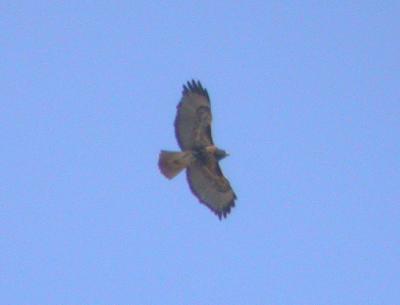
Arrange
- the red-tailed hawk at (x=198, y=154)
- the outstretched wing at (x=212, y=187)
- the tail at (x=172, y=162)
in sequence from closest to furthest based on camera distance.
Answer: the tail at (x=172, y=162) < the red-tailed hawk at (x=198, y=154) < the outstretched wing at (x=212, y=187)

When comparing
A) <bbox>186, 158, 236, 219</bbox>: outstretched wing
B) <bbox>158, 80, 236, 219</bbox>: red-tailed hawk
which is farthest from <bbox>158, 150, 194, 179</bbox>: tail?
<bbox>186, 158, 236, 219</bbox>: outstretched wing

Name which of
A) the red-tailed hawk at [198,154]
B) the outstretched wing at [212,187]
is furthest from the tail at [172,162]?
the outstretched wing at [212,187]

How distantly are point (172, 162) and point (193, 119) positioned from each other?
0.95 meters

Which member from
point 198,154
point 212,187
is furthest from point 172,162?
point 212,187

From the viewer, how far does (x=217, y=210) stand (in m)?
21.2

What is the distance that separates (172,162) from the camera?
20.0 meters

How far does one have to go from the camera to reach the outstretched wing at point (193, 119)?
20.5 meters

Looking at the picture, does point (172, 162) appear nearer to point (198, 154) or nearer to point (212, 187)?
point (198, 154)

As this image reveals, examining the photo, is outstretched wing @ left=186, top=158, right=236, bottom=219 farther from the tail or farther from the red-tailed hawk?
the tail

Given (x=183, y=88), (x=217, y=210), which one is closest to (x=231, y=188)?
(x=217, y=210)

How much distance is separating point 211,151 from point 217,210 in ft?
3.75

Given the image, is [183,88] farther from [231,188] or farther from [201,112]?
[231,188]

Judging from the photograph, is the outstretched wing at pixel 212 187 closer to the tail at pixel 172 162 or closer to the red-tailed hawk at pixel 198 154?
the red-tailed hawk at pixel 198 154

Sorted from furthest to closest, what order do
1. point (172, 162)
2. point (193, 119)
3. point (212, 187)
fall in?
1. point (212, 187)
2. point (193, 119)
3. point (172, 162)
